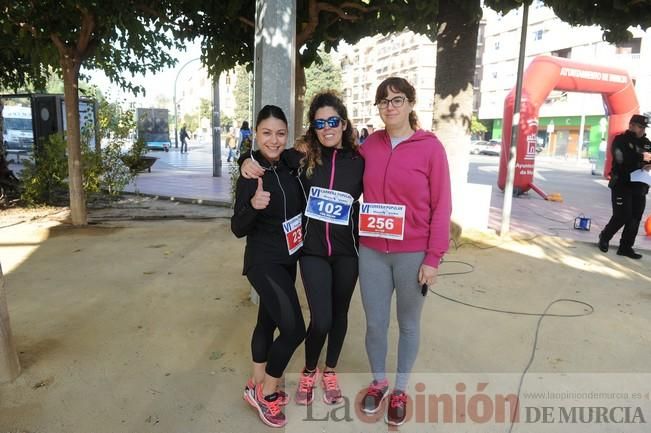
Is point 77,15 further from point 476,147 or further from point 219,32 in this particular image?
point 476,147

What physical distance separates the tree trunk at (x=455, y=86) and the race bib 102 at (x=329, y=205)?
4290 mm

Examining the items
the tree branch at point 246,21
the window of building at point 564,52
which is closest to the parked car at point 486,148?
the window of building at point 564,52

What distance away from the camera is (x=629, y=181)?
6.08 m

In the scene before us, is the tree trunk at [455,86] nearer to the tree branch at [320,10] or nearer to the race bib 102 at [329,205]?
the tree branch at [320,10]

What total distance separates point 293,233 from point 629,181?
212 inches

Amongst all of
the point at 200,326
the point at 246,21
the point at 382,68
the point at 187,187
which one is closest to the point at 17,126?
the point at 187,187

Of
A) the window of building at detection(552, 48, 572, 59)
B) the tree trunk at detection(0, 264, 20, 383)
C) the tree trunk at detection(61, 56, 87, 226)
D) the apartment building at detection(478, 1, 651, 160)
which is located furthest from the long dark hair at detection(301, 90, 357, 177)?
the window of building at detection(552, 48, 572, 59)

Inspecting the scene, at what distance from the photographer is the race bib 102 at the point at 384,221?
248cm

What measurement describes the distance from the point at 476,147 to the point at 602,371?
45.0 m

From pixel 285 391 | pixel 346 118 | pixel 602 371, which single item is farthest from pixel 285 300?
pixel 602 371

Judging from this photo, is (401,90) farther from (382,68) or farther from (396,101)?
(382,68)

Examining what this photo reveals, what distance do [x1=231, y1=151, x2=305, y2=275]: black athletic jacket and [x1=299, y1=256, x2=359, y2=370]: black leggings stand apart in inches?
5.3

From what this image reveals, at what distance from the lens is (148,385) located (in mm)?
2953

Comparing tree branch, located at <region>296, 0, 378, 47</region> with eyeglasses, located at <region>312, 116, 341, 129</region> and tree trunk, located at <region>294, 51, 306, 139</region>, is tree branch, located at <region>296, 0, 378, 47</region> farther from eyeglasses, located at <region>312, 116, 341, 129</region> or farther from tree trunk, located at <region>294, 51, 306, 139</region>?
eyeglasses, located at <region>312, 116, 341, 129</region>
